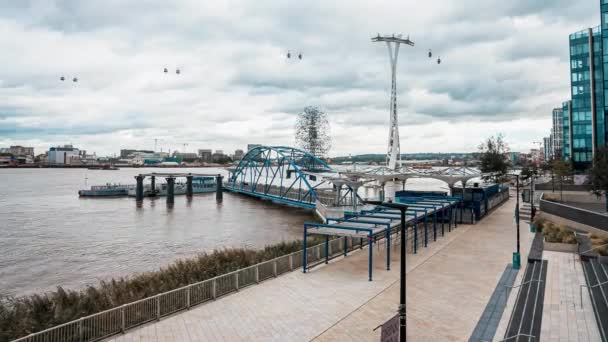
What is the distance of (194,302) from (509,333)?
9724 mm

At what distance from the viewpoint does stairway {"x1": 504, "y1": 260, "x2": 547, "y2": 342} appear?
1134 centimetres

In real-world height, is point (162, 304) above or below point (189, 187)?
below

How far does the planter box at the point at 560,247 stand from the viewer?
70.0 feet

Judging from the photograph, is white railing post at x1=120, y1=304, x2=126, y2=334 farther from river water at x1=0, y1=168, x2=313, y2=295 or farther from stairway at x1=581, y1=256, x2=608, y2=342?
stairway at x1=581, y1=256, x2=608, y2=342

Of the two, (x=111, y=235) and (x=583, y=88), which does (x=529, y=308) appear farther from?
(x=583, y=88)

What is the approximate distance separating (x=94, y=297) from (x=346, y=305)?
28.6 ft

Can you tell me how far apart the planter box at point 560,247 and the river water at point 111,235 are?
61.4 ft

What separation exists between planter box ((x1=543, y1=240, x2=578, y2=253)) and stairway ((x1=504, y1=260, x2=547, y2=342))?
4.15 m

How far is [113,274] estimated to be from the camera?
23.7 metres

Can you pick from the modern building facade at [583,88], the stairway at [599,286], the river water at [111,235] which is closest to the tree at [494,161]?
the modern building facade at [583,88]

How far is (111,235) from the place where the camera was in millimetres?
37188

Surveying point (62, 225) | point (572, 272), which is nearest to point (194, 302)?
point (572, 272)

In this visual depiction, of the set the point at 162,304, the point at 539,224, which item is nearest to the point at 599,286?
the point at 539,224

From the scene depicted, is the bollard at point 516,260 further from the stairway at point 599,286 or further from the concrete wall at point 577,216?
the concrete wall at point 577,216
